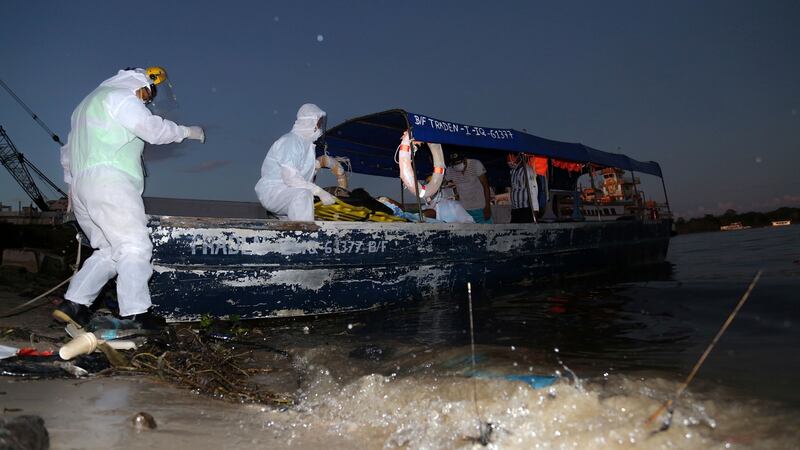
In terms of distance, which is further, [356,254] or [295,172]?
→ [356,254]

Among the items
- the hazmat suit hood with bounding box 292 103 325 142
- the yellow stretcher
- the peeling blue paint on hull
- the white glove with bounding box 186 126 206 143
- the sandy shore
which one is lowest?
the sandy shore

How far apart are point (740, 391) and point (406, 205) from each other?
8.83 m

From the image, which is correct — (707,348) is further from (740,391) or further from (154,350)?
(154,350)

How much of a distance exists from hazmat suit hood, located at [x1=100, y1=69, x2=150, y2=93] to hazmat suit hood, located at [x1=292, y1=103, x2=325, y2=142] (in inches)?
68.4

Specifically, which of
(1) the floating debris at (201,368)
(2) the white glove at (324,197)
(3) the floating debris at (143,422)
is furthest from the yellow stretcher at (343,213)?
(3) the floating debris at (143,422)

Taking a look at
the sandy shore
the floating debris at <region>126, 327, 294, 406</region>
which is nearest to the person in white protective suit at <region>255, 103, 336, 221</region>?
the floating debris at <region>126, 327, 294, 406</region>

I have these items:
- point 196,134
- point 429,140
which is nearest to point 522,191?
point 429,140

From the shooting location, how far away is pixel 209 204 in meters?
8.33

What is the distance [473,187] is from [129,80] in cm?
573

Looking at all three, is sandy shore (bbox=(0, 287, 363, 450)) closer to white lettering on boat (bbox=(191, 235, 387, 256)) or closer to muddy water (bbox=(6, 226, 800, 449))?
muddy water (bbox=(6, 226, 800, 449))

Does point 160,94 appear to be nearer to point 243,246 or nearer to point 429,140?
point 243,246

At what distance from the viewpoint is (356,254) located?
5527 mm

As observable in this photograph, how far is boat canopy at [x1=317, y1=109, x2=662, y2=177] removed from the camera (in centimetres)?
642

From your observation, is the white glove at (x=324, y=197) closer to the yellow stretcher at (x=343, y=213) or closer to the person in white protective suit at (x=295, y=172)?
the person in white protective suit at (x=295, y=172)
